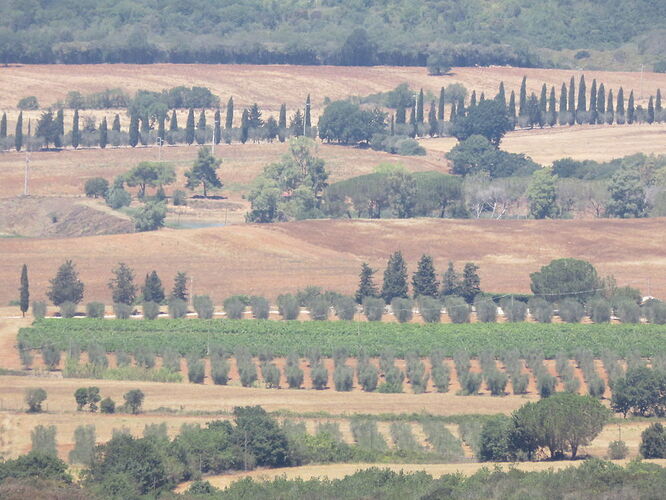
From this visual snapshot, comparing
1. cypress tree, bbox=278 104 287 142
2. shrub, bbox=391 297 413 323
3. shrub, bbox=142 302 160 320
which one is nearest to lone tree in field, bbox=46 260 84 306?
shrub, bbox=142 302 160 320

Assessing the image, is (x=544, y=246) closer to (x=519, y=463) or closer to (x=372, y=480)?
(x=519, y=463)

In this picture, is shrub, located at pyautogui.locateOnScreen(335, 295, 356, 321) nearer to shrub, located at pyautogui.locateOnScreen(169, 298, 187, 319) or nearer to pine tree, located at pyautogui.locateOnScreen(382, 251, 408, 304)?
pine tree, located at pyautogui.locateOnScreen(382, 251, 408, 304)

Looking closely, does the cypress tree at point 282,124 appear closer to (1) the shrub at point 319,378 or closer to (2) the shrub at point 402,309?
(2) the shrub at point 402,309

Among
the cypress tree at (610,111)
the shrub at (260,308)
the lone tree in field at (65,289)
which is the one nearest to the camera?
the shrub at (260,308)

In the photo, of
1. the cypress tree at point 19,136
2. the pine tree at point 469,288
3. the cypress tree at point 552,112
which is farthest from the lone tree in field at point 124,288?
the cypress tree at point 552,112

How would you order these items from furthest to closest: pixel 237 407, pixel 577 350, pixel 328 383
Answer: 1. pixel 577 350
2. pixel 328 383
3. pixel 237 407

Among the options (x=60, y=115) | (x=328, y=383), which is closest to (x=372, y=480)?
(x=328, y=383)
